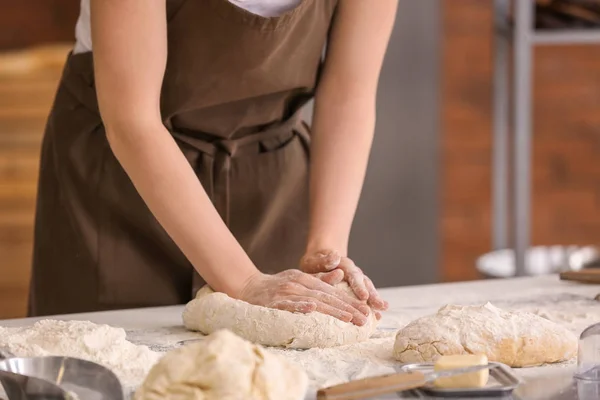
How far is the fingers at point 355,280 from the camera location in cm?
108

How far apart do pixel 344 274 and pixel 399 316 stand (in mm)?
102

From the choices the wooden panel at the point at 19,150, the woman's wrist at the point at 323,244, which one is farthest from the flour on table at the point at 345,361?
the wooden panel at the point at 19,150

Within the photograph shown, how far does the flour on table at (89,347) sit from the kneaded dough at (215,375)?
0.14 meters

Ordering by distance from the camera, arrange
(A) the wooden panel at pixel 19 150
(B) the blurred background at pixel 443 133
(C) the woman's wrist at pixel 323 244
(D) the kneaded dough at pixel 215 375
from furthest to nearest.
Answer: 1. (A) the wooden panel at pixel 19 150
2. (B) the blurred background at pixel 443 133
3. (C) the woman's wrist at pixel 323 244
4. (D) the kneaded dough at pixel 215 375

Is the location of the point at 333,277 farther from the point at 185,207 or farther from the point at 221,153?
the point at 221,153

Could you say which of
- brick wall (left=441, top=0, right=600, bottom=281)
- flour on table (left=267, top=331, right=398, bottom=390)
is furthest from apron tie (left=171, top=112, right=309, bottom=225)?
brick wall (left=441, top=0, right=600, bottom=281)

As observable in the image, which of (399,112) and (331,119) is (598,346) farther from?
(399,112)

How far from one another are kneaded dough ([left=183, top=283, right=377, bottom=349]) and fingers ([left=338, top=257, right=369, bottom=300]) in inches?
1.2

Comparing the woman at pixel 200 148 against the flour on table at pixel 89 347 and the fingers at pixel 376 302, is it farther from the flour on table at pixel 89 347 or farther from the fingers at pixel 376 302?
the flour on table at pixel 89 347

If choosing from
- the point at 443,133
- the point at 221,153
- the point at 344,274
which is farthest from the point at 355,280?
the point at 443,133

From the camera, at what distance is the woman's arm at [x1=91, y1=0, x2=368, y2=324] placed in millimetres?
1112

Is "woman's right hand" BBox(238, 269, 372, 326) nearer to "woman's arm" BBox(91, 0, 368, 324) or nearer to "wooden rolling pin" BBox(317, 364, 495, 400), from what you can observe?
"woman's arm" BBox(91, 0, 368, 324)

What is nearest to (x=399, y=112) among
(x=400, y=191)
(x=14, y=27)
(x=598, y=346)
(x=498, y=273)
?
(x=400, y=191)

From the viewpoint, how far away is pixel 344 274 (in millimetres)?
1114
